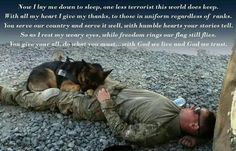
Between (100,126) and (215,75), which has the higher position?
(215,75)

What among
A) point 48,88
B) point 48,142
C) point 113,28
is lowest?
point 48,142

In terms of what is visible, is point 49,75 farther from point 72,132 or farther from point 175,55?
point 175,55

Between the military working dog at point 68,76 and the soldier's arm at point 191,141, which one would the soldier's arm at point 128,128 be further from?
the military working dog at point 68,76

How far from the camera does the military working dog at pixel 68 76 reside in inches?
176

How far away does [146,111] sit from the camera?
13.6ft

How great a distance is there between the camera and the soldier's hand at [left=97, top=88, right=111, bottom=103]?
4.27 metres

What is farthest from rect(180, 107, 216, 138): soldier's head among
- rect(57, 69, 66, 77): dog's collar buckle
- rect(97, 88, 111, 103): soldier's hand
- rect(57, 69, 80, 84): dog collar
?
rect(57, 69, 66, 77): dog's collar buckle

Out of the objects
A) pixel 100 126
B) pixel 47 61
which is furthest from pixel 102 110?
pixel 47 61

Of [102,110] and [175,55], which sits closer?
[102,110]

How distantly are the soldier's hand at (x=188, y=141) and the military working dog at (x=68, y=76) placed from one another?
0.71m

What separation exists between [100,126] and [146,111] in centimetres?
33

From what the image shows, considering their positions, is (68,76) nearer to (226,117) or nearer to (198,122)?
(198,122)

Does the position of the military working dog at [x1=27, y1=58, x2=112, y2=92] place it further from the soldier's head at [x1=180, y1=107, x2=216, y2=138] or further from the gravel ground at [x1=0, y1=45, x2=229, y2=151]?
the soldier's head at [x1=180, y1=107, x2=216, y2=138]

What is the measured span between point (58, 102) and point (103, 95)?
0.30 m
